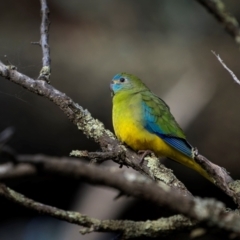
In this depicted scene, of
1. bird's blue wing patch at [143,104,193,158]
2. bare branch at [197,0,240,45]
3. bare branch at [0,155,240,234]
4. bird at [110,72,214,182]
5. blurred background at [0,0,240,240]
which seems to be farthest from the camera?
blurred background at [0,0,240,240]

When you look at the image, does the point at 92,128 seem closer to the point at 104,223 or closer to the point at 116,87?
the point at 104,223

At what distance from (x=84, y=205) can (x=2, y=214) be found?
121 centimetres

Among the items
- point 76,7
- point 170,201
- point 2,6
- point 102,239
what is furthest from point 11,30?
point 170,201

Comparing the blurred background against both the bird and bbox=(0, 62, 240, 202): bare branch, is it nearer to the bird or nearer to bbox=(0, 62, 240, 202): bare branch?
the bird

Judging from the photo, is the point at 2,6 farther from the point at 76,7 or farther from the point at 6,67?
the point at 6,67

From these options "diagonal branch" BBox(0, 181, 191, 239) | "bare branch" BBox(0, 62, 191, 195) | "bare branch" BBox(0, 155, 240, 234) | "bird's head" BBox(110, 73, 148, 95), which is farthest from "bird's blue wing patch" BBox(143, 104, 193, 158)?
"bare branch" BBox(0, 155, 240, 234)

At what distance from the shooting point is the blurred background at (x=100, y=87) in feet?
19.3

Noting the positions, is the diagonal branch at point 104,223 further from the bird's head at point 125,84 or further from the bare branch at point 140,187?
the bird's head at point 125,84

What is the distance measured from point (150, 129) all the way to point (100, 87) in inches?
103

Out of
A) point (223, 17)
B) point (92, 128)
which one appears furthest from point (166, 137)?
point (223, 17)

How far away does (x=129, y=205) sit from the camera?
5.93m

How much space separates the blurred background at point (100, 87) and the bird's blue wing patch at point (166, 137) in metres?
1.84

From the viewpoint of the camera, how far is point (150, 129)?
3682 millimetres

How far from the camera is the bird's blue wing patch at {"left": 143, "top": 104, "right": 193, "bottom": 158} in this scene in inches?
145
